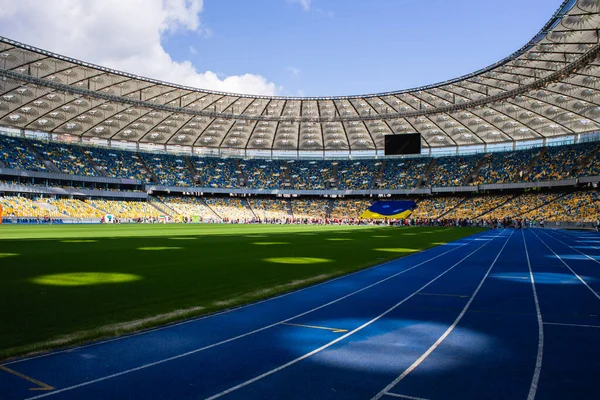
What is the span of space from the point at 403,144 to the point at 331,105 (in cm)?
1230

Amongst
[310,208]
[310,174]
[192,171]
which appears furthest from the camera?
[310,174]

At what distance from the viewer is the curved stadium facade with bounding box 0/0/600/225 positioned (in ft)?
155

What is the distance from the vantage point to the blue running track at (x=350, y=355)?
4.82 m

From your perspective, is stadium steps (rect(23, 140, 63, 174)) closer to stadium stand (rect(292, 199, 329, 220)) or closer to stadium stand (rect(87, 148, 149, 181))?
stadium stand (rect(87, 148, 149, 181))

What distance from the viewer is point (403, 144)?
58.9 meters

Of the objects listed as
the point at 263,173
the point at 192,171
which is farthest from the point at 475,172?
the point at 192,171

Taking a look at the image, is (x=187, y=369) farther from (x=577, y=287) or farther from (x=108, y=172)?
(x=108, y=172)

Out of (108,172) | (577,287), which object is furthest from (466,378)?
(108,172)

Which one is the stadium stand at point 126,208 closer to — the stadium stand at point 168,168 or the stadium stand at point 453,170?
the stadium stand at point 168,168

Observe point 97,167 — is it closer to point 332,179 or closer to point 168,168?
point 168,168

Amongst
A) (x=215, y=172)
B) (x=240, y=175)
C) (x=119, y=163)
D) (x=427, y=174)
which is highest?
(x=119, y=163)

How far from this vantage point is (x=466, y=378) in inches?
206

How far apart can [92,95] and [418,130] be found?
157 ft

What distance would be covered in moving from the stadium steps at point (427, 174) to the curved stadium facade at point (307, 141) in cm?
23
